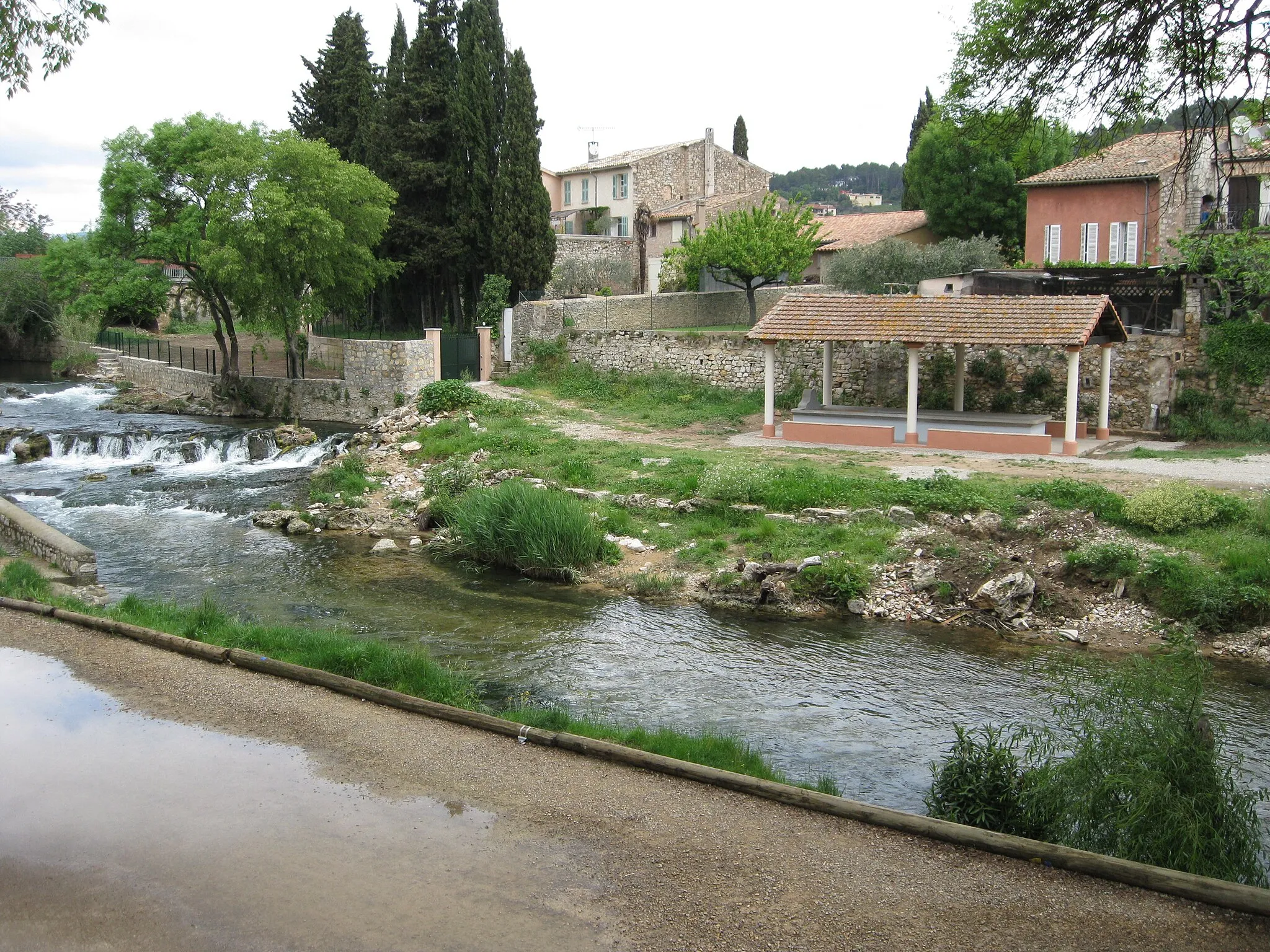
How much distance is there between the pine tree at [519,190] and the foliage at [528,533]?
66.7 feet

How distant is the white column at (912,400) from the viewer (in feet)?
79.3

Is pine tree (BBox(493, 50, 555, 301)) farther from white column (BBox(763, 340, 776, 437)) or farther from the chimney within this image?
the chimney

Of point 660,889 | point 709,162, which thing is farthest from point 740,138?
point 660,889

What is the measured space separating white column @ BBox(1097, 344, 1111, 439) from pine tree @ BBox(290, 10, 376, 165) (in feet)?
94.8

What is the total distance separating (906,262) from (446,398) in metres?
15.6

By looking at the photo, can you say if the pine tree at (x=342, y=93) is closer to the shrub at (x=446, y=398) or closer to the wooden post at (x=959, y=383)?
the shrub at (x=446, y=398)

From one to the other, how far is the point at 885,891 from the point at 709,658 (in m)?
7.30

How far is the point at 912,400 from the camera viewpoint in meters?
24.4

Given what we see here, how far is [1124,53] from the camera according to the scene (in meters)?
9.56

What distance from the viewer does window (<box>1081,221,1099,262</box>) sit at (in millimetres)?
34469

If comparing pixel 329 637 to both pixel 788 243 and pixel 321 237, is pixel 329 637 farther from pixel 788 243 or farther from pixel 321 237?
pixel 788 243

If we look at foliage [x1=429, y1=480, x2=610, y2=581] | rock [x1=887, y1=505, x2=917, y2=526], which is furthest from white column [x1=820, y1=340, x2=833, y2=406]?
foliage [x1=429, y1=480, x2=610, y2=581]

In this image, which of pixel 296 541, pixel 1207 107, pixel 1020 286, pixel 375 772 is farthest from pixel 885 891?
pixel 1020 286

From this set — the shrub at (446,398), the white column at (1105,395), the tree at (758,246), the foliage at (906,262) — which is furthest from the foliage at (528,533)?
the foliage at (906,262)
